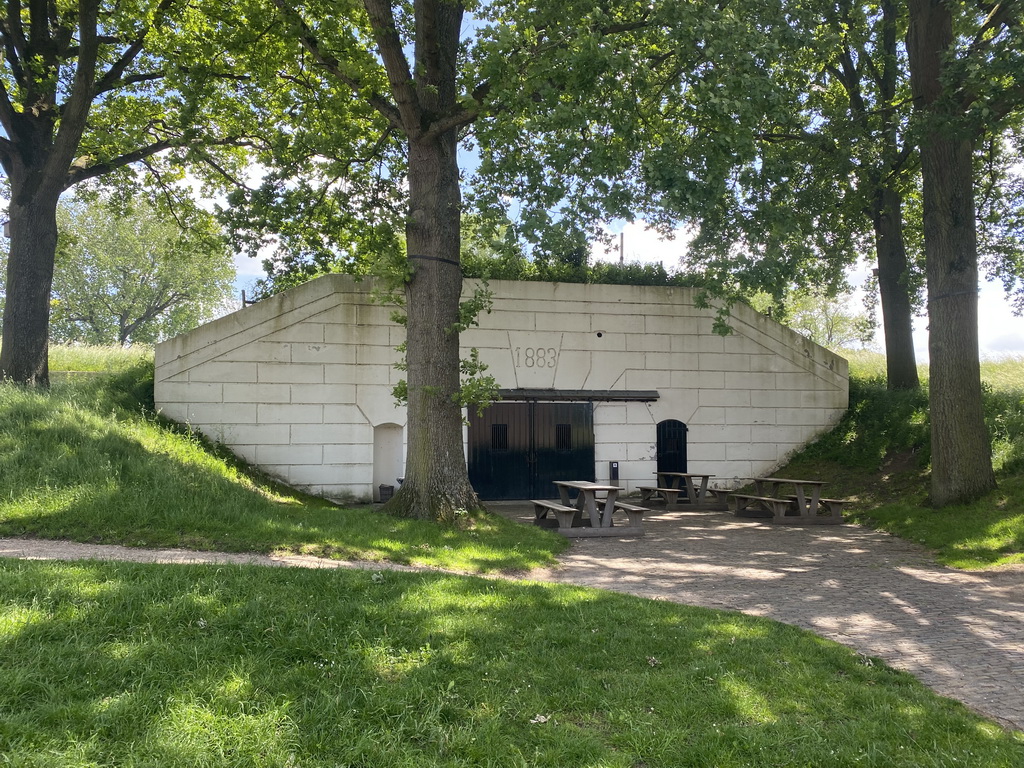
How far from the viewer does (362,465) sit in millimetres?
16047

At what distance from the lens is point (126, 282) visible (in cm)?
5341

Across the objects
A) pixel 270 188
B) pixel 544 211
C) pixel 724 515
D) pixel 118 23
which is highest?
pixel 118 23

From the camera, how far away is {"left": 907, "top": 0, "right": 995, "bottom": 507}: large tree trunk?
12.3 m

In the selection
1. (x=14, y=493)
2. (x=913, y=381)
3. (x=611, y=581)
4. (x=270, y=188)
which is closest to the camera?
(x=611, y=581)

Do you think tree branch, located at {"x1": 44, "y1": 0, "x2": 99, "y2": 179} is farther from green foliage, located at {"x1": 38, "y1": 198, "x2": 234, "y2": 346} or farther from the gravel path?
green foliage, located at {"x1": 38, "y1": 198, "x2": 234, "y2": 346}

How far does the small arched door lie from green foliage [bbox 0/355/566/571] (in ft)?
24.0

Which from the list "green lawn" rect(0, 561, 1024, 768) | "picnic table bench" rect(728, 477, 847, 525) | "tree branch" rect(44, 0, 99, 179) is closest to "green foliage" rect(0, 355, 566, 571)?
"green lawn" rect(0, 561, 1024, 768)

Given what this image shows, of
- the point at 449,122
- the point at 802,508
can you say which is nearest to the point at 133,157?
the point at 449,122

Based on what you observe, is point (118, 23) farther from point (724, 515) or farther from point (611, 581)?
point (724, 515)

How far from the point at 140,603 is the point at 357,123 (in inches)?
555

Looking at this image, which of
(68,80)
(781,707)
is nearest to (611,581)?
(781,707)

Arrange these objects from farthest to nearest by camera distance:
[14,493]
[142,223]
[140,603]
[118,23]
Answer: [142,223] → [118,23] → [14,493] → [140,603]

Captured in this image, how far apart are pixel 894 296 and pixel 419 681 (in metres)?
17.6

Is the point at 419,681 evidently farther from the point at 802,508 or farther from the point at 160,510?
the point at 802,508
